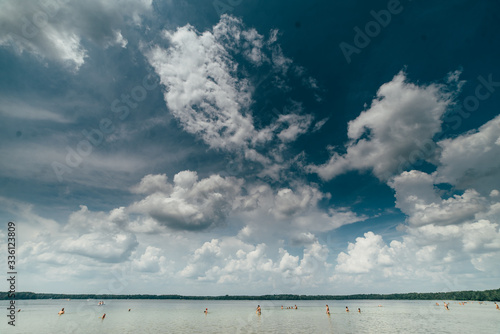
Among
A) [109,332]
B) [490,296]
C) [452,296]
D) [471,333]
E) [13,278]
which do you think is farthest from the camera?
[452,296]

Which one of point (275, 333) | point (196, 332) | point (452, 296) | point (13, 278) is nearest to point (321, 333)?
point (275, 333)

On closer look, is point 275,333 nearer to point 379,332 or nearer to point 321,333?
point 321,333

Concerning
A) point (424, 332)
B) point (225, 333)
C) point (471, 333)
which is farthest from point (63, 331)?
point (471, 333)

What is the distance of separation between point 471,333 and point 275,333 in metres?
31.2

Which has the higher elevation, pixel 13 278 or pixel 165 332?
pixel 13 278

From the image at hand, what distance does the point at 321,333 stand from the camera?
133ft

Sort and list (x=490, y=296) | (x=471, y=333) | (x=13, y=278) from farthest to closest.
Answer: (x=490, y=296) → (x=471, y=333) → (x=13, y=278)

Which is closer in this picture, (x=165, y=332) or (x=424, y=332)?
(x=424, y=332)

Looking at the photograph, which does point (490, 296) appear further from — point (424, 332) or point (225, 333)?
point (225, 333)

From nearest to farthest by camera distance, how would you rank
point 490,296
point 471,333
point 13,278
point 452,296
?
point 13,278 < point 471,333 < point 490,296 < point 452,296

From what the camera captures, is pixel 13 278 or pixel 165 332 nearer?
pixel 13 278

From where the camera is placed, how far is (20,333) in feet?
132

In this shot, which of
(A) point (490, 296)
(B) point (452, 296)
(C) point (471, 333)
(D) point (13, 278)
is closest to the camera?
(D) point (13, 278)

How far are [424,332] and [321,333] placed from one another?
54.7 ft
